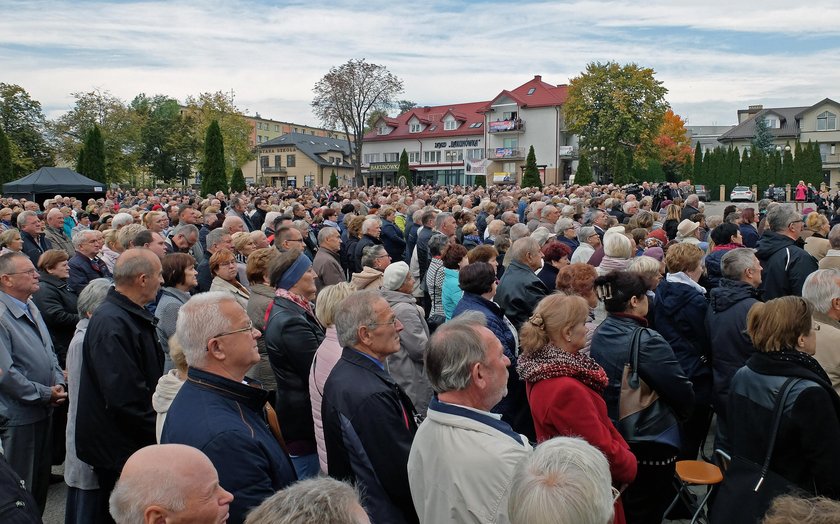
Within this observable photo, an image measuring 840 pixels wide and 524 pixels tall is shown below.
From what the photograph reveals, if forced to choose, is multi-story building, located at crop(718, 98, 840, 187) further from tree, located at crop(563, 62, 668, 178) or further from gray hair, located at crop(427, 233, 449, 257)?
gray hair, located at crop(427, 233, 449, 257)

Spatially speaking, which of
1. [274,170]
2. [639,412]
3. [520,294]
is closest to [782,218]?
[520,294]

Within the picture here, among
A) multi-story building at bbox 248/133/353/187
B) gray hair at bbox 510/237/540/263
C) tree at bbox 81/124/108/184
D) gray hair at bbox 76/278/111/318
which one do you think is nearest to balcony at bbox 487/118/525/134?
multi-story building at bbox 248/133/353/187

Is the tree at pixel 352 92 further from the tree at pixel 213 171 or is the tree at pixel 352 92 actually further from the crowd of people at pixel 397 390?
the crowd of people at pixel 397 390

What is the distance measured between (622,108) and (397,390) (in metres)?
50.1

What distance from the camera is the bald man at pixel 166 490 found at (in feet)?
6.35

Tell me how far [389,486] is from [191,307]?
1.20 m

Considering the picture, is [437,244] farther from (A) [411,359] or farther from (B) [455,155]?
(B) [455,155]

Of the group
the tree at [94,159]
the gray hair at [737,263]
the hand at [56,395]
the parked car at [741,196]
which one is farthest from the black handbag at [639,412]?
the parked car at [741,196]

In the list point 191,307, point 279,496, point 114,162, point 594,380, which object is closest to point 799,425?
point 594,380

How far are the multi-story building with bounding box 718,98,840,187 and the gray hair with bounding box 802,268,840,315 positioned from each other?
230 feet

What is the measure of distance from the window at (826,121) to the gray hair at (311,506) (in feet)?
264

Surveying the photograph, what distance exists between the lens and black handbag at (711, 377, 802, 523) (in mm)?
3170

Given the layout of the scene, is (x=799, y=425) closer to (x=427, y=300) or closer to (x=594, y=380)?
(x=594, y=380)

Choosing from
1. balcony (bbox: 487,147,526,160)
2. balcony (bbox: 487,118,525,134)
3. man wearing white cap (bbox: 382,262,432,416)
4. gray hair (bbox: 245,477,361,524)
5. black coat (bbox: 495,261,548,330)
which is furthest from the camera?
balcony (bbox: 487,147,526,160)
